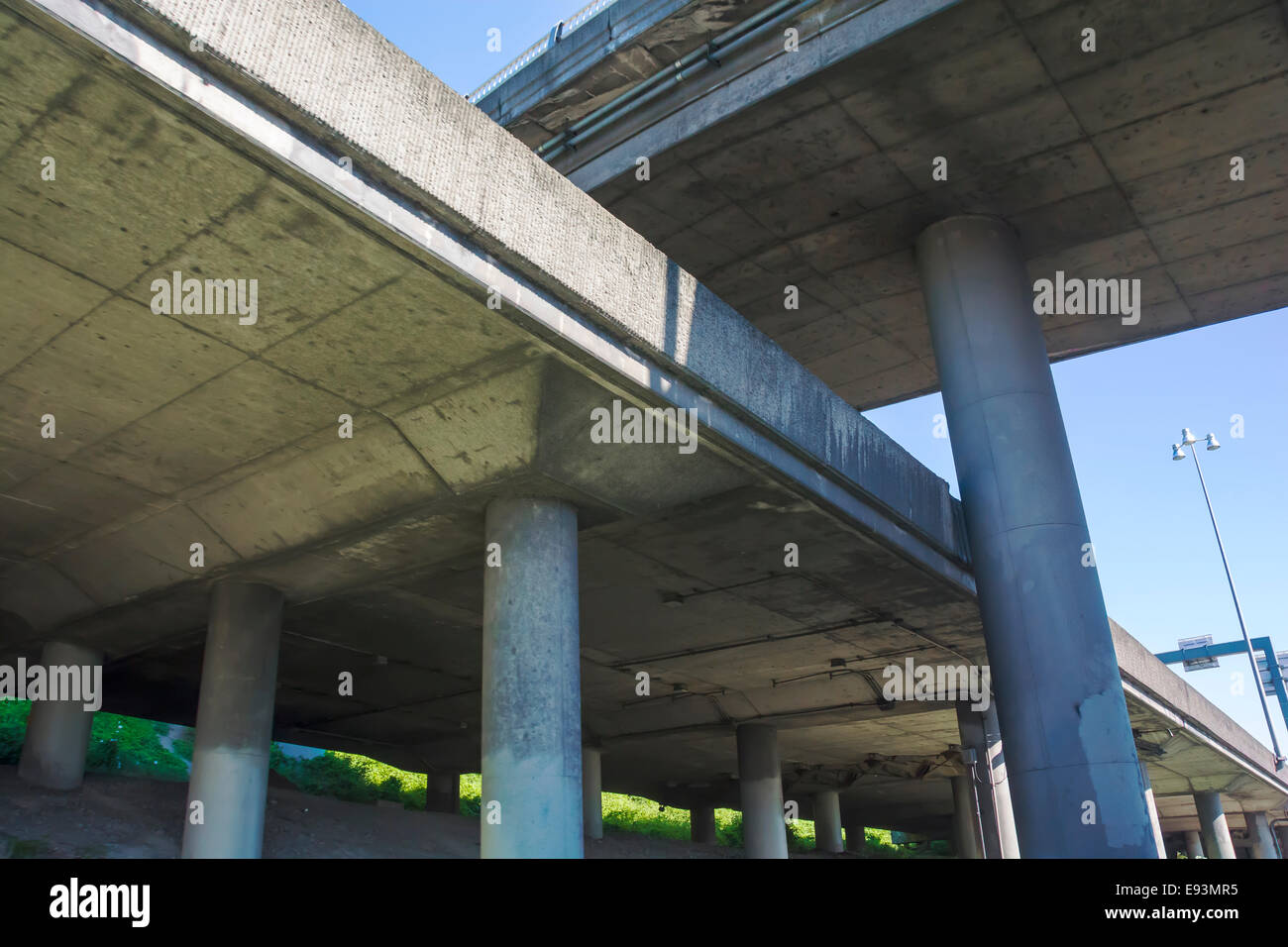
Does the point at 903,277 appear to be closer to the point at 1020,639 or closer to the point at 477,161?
the point at 1020,639

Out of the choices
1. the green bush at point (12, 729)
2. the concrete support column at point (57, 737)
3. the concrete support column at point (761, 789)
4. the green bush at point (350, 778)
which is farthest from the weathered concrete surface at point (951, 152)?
the green bush at point (350, 778)

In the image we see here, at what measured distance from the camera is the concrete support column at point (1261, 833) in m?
41.8

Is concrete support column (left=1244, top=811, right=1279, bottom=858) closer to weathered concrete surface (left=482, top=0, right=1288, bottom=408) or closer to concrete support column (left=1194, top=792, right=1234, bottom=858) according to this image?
concrete support column (left=1194, top=792, right=1234, bottom=858)

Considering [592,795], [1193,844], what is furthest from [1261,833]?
[592,795]

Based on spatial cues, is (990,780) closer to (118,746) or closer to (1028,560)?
(1028,560)

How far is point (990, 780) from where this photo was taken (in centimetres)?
2016

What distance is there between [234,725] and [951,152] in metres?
11.1

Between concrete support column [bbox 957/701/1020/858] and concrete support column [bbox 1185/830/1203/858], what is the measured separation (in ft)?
108

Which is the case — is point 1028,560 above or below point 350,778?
below

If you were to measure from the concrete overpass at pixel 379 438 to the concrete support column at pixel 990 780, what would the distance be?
4140 mm

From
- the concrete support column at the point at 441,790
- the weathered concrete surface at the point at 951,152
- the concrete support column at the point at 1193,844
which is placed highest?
the weathered concrete surface at the point at 951,152

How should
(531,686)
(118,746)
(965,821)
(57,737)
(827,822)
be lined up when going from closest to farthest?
1. (531,686)
2. (57,737)
3. (118,746)
4. (965,821)
5. (827,822)

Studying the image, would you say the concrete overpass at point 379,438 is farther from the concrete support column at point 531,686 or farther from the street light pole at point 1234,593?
the street light pole at point 1234,593

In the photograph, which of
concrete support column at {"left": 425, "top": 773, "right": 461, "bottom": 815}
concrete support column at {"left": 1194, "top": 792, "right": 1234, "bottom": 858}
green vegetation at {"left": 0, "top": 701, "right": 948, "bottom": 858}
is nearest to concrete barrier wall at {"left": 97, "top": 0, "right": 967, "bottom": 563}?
green vegetation at {"left": 0, "top": 701, "right": 948, "bottom": 858}
